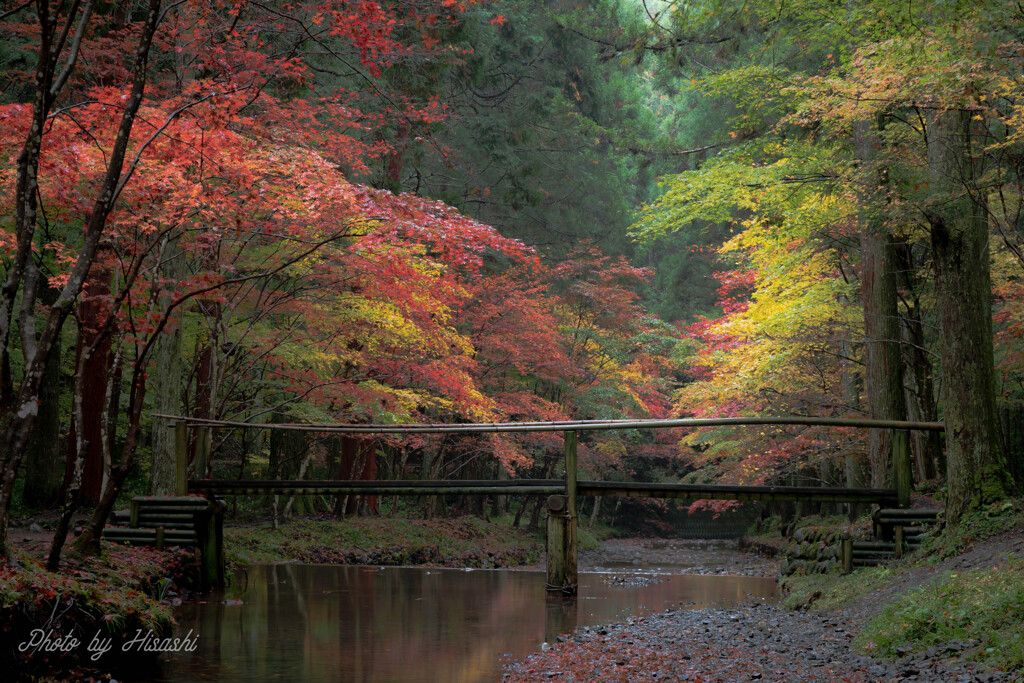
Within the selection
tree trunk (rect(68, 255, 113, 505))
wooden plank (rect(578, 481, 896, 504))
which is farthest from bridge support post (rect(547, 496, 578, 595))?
tree trunk (rect(68, 255, 113, 505))

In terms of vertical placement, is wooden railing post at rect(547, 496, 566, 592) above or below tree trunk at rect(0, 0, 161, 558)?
below

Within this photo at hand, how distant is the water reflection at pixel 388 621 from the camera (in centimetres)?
546

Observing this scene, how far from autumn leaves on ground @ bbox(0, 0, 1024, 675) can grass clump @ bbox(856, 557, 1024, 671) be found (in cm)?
17

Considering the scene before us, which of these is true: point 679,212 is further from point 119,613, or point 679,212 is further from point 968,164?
point 119,613

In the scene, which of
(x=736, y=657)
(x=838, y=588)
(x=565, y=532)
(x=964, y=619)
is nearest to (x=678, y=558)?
(x=565, y=532)

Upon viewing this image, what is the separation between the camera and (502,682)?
16.3 feet

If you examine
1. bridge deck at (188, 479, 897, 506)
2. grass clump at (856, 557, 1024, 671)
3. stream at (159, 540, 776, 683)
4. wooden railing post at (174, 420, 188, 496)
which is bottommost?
stream at (159, 540, 776, 683)

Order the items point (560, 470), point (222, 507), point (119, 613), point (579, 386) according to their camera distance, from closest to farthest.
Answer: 1. point (119, 613)
2. point (222, 507)
3. point (579, 386)
4. point (560, 470)

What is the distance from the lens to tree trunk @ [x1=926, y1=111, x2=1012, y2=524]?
7043mm

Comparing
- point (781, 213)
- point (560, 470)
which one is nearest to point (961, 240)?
point (781, 213)

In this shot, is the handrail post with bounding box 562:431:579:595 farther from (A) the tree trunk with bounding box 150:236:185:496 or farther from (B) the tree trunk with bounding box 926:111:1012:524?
(A) the tree trunk with bounding box 150:236:185:496

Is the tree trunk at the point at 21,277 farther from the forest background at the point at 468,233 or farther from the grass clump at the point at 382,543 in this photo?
the grass clump at the point at 382,543

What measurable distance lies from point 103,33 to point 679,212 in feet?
30.4

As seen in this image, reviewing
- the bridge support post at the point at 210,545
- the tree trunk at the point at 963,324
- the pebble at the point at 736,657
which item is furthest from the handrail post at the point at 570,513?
the bridge support post at the point at 210,545
